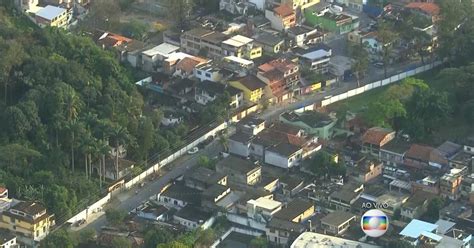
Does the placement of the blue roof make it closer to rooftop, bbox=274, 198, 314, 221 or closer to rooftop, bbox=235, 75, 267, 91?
rooftop, bbox=274, 198, 314, 221

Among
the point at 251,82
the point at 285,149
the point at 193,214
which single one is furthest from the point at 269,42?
the point at 193,214

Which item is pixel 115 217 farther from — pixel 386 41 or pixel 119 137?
pixel 386 41

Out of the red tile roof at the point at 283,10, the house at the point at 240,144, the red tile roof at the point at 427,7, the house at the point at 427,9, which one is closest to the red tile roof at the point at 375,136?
the house at the point at 240,144

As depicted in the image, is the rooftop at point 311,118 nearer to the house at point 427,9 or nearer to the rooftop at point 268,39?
the rooftop at point 268,39

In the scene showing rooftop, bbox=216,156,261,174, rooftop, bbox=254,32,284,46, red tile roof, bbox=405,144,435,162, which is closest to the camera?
rooftop, bbox=216,156,261,174

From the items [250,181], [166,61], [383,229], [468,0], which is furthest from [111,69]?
[468,0]

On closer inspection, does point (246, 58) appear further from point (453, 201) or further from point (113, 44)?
point (453, 201)

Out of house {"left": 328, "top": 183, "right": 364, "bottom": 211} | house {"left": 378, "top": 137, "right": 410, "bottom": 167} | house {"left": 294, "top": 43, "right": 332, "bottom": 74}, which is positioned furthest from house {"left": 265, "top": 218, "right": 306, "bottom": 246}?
house {"left": 294, "top": 43, "right": 332, "bottom": 74}
